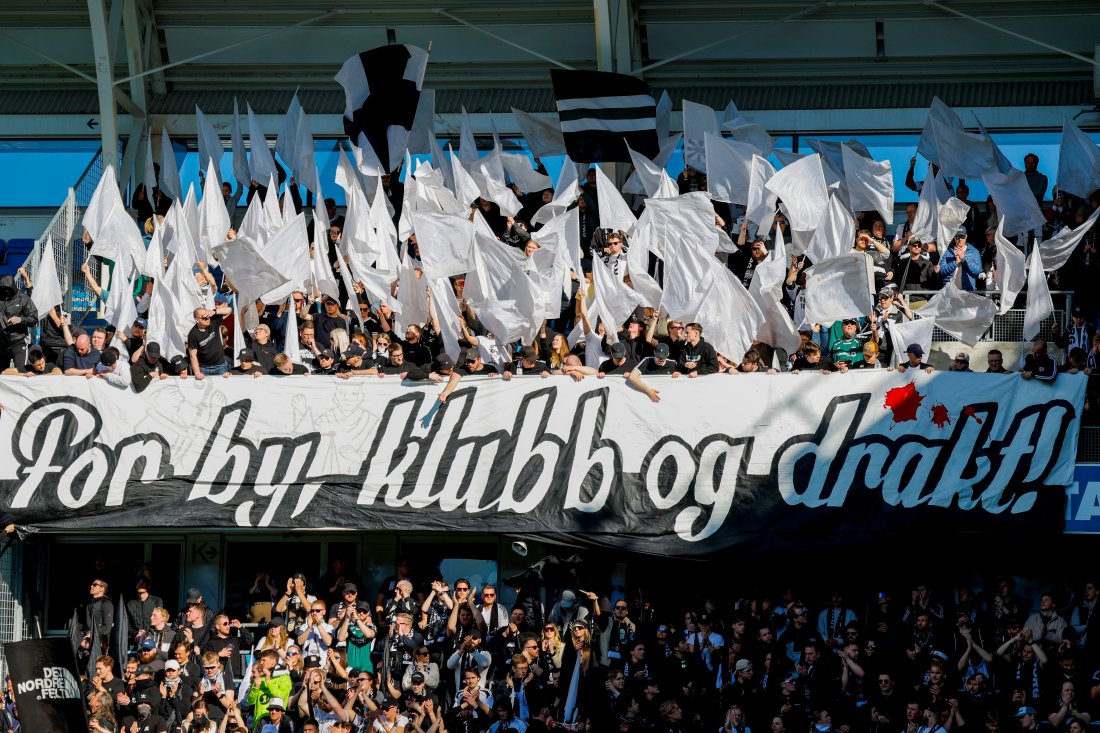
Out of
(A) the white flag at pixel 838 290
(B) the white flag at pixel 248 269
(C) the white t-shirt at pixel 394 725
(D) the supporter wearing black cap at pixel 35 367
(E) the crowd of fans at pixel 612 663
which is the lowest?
(C) the white t-shirt at pixel 394 725

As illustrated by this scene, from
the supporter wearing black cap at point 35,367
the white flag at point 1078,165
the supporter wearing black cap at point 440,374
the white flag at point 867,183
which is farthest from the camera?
the white flag at point 867,183

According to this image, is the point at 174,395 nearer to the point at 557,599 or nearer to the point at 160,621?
the point at 160,621

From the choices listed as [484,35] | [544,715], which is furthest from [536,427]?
[484,35]

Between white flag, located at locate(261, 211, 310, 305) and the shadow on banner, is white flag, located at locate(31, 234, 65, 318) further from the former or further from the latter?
the shadow on banner

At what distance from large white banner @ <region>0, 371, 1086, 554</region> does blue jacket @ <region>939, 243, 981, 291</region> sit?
2.38 meters

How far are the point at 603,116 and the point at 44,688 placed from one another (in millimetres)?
11304

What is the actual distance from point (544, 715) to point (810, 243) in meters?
7.19

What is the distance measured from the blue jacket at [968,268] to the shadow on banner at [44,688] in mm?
11542

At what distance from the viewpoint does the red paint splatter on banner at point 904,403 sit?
21.8m

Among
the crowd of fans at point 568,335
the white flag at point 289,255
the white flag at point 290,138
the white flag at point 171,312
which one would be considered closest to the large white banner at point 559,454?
the crowd of fans at point 568,335

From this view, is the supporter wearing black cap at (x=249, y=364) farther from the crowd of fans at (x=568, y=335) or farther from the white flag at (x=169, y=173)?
the white flag at (x=169, y=173)

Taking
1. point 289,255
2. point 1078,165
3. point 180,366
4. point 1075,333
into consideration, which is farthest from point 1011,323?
point 180,366

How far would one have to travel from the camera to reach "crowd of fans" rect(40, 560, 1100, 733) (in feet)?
65.6

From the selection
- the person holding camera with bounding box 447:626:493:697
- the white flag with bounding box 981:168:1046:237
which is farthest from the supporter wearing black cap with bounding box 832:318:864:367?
the person holding camera with bounding box 447:626:493:697
